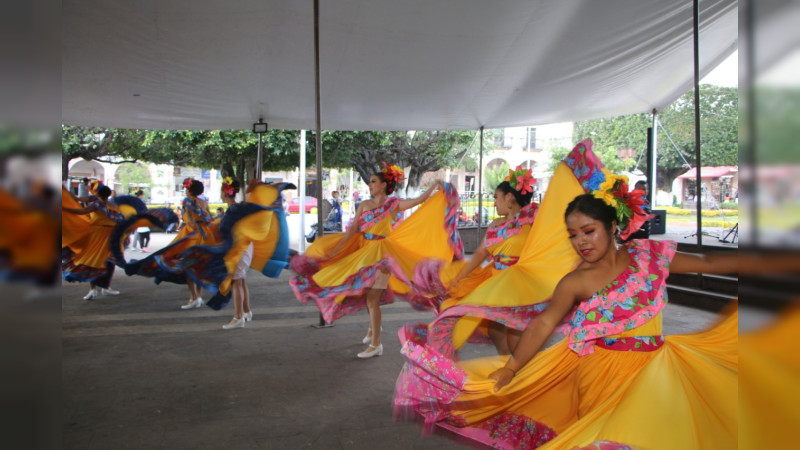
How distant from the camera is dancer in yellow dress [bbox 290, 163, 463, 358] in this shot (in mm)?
5395

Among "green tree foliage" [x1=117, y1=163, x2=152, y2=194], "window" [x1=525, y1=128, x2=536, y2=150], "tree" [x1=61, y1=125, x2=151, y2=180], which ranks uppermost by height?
"window" [x1=525, y1=128, x2=536, y2=150]

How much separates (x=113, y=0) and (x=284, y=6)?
158 cm

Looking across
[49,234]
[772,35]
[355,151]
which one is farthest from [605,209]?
[355,151]

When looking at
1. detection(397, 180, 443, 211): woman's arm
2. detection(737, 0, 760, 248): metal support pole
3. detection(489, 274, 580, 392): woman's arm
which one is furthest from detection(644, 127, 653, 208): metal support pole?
detection(737, 0, 760, 248): metal support pole

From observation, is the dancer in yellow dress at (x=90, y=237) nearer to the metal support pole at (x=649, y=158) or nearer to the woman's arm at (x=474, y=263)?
the woman's arm at (x=474, y=263)

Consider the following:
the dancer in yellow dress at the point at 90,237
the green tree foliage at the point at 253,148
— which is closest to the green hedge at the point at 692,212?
the green tree foliage at the point at 253,148

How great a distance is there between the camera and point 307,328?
6488mm

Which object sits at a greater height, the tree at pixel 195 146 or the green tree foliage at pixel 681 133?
the green tree foliage at pixel 681 133

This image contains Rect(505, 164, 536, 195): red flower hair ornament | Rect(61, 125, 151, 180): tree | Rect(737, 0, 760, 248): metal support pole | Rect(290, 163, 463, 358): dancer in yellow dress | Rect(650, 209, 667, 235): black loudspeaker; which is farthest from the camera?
Rect(61, 125, 151, 180): tree

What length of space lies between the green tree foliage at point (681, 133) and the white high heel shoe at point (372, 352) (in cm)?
977

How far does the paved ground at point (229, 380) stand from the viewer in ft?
11.6

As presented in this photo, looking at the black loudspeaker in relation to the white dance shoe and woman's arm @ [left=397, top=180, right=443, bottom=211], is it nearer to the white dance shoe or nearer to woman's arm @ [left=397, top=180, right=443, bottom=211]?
woman's arm @ [left=397, top=180, right=443, bottom=211]

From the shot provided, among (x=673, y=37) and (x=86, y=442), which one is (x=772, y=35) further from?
(x=673, y=37)

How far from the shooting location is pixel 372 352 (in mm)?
5301
